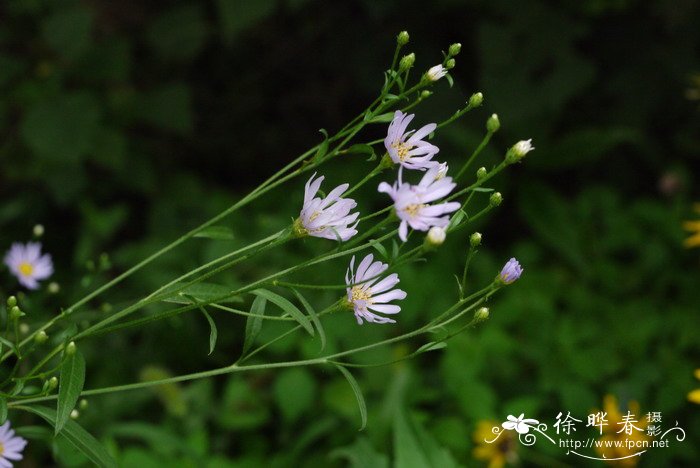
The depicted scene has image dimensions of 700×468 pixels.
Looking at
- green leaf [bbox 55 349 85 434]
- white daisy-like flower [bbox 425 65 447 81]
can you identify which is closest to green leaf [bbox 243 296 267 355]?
green leaf [bbox 55 349 85 434]

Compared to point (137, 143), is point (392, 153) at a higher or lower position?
lower

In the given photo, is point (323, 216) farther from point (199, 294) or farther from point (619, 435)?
point (619, 435)

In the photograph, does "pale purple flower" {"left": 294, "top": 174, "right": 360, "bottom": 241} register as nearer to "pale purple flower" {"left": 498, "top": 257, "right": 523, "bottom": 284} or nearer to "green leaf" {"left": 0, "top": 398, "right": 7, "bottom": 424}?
"pale purple flower" {"left": 498, "top": 257, "right": 523, "bottom": 284}

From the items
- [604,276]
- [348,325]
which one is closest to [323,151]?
[348,325]

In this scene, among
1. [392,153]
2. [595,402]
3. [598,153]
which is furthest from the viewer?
[598,153]

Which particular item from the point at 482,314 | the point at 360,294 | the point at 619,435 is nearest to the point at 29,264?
the point at 360,294

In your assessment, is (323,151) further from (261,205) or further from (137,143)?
(137,143)
